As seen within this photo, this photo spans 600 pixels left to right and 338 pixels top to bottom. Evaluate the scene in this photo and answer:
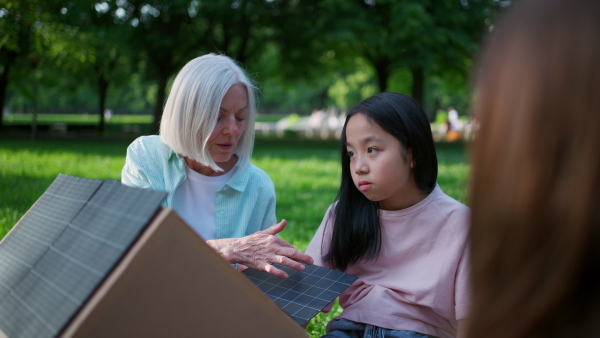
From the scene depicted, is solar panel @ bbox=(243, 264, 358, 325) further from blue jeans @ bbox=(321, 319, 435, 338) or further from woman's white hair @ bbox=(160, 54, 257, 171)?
woman's white hair @ bbox=(160, 54, 257, 171)

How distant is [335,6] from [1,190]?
13.2 meters

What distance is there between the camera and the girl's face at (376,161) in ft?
7.63

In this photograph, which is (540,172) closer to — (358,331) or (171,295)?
(171,295)

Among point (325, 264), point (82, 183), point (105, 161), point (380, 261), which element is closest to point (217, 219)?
point (325, 264)

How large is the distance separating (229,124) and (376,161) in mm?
860

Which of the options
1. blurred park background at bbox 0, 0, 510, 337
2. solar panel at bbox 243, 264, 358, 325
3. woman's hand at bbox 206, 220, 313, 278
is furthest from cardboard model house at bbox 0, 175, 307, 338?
blurred park background at bbox 0, 0, 510, 337

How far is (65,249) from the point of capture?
1.42m

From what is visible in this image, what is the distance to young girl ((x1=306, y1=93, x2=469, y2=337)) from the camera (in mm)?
2242

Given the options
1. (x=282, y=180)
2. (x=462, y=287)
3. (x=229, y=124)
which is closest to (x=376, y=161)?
(x=462, y=287)

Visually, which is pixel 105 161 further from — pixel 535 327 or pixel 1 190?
pixel 535 327

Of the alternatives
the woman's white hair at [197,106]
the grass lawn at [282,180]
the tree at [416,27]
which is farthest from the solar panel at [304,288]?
the tree at [416,27]

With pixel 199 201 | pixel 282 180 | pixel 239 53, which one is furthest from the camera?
pixel 239 53

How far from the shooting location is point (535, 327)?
95cm

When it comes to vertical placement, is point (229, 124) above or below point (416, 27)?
below
